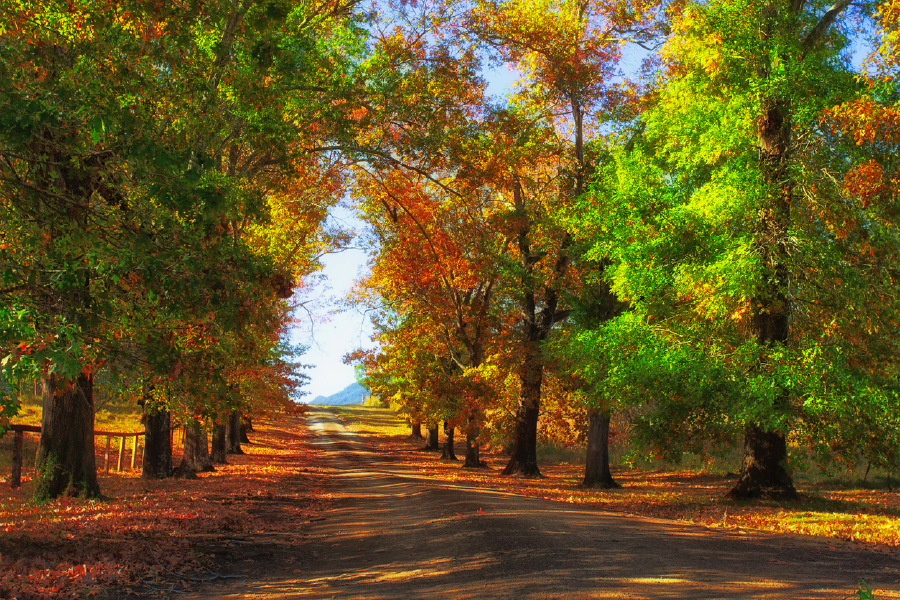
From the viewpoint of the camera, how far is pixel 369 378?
42500 millimetres

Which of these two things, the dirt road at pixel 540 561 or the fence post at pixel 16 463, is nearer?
the dirt road at pixel 540 561

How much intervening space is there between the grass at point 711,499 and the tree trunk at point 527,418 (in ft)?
2.85

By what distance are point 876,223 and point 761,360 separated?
402cm

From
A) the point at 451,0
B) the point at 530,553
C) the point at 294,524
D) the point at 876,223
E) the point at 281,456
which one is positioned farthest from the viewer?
the point at 281,456

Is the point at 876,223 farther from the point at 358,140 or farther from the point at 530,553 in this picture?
the point at 358,140

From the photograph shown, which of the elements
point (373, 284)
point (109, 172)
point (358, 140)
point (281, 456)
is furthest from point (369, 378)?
point (109, 172)

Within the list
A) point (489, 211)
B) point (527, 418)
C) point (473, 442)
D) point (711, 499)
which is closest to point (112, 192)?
point (711, 499)

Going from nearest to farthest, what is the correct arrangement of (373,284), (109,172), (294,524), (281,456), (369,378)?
(109,172), (294,524), (373,284), (281,456), (369,378)

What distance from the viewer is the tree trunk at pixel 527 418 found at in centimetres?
2472

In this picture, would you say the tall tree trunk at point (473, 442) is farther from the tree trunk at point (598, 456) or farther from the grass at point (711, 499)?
the tree trunk at point (598, 456)

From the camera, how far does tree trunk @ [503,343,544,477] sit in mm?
24719

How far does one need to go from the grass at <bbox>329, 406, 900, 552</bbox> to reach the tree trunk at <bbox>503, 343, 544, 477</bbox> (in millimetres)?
869

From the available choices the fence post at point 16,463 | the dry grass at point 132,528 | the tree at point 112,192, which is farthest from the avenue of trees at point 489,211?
the fence post at point 16,463

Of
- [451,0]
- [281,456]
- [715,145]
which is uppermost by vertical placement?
[451,0]
